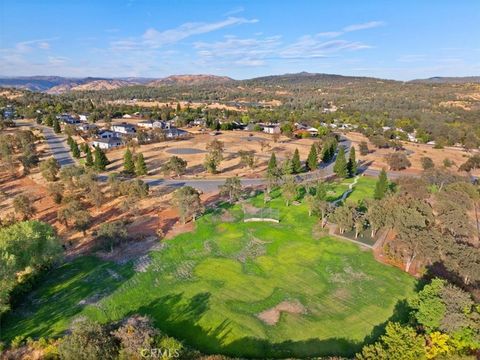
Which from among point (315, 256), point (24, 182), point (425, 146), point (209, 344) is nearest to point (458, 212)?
point (315, 256)

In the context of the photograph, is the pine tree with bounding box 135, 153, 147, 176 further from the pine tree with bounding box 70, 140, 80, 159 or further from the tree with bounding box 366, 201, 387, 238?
the tree with bounding box 366, 201, 387, 238

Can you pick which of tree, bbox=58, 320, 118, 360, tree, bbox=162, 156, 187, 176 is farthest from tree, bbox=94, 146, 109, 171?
tree, bbox=58, 320, 118, 360

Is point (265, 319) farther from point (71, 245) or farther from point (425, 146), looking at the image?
point (425, 146)

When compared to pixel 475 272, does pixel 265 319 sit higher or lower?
lower

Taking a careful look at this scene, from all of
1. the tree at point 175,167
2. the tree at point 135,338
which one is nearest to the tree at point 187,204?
the tree at point 175,167

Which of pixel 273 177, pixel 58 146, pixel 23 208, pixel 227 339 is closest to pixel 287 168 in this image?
pixel 273 177

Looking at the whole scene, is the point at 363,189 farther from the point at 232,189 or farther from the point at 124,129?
the point at 124,129
